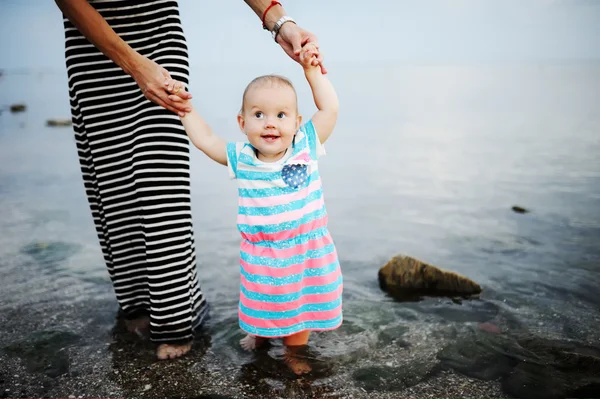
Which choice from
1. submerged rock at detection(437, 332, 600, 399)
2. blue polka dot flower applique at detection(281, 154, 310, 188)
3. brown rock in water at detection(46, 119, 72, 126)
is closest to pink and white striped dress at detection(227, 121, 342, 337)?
blue polka dot flower applique at detection(281, 154, 310, 188)

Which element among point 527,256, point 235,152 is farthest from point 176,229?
point 527,256

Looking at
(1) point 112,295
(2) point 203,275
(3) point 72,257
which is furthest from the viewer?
(3) point 72,257

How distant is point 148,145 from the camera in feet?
8.41

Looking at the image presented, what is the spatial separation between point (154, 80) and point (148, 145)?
357mm

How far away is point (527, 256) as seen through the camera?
4.04 m

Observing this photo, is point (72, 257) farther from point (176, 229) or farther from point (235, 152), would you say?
point (235, 152)

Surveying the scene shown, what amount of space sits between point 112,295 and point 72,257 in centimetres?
85

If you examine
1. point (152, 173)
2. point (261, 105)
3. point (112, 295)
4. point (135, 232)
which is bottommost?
point (112, 295)

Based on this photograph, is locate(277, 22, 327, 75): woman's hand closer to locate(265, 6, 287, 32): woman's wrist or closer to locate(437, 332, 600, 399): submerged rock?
locate(265, 6, 287, 32): woman's wrist

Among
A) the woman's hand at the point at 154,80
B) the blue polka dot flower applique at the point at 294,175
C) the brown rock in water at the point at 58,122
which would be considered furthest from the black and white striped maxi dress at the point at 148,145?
the brown rock in water at the point at 58,122

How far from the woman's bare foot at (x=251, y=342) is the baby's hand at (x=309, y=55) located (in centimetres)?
142

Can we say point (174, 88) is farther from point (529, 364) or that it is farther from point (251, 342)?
point (529, 364)

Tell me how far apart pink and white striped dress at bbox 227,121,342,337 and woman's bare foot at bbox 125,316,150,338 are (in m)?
0.70

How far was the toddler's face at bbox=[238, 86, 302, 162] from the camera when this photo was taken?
2320 mm
